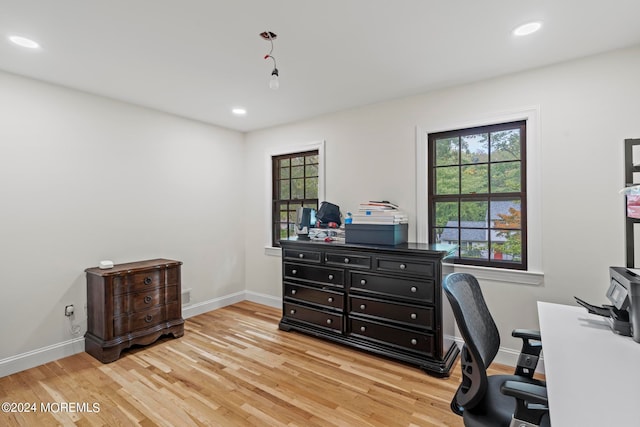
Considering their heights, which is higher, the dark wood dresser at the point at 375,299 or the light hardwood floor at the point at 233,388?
the dark wood dresser at the point at 375,299

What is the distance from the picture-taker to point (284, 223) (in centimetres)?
456

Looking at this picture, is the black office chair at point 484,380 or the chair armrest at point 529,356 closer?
the black office chair at point 484,380

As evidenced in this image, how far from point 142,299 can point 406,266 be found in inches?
104

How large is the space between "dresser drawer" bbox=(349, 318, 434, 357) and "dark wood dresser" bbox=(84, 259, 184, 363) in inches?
77.9

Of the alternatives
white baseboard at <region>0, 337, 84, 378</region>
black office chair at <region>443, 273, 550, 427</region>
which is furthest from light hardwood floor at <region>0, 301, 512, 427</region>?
black office chair at <region>443, 273, 550, 427</region>

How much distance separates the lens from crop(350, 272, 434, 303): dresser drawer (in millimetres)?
2662

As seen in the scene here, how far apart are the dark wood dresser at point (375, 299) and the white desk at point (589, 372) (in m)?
0.96

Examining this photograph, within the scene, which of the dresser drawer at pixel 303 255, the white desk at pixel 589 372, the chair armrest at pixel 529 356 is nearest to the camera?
the white desk at pixel 589 372

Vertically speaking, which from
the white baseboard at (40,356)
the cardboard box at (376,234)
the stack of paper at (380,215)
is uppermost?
the stack of paper at (380,215)

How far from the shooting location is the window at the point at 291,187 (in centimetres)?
422

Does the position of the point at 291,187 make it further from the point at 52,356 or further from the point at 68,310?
the point at 52,356

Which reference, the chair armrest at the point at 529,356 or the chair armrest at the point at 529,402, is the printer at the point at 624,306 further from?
the chair armrest at the point at 529,402

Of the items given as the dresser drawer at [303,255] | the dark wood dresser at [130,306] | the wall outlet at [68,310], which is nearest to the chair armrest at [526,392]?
the dresser drawer at [303,255]

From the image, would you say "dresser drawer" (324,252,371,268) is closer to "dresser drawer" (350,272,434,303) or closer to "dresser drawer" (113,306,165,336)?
"dresser drawer" (350,272,434,303)
